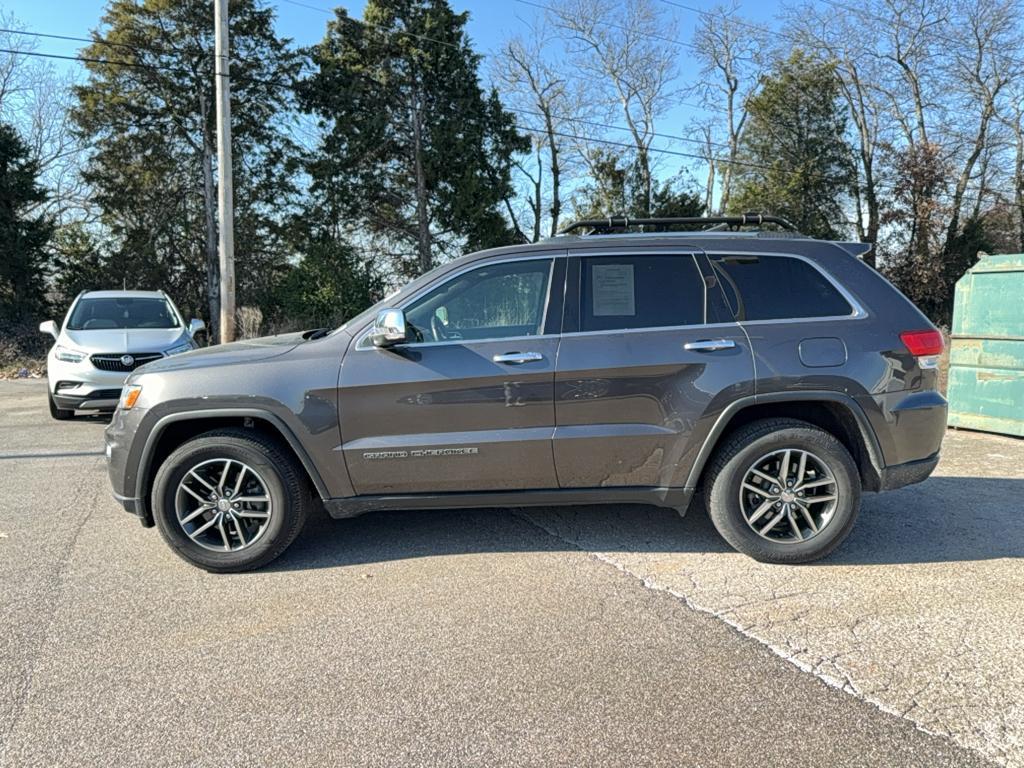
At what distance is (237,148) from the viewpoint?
22.2m

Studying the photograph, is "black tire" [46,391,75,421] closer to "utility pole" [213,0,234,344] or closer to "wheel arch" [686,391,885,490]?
"utility pole" [213,0,234,344]

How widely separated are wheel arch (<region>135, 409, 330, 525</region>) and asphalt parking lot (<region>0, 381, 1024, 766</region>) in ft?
1.65

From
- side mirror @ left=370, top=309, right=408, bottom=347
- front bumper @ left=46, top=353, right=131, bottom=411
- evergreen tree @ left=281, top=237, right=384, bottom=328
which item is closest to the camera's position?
side mirror @ left=370, top=309, right=408, bottom=347

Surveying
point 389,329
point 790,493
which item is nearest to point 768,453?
point 790,493

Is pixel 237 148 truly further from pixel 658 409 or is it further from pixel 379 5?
pixel 658 409

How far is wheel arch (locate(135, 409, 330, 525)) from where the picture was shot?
387 cm

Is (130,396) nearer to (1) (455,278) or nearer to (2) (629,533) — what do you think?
(1) (455,278)

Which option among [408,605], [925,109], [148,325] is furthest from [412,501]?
[925,109]

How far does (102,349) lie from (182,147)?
52.5 ft

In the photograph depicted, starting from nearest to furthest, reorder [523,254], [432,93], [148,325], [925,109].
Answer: [523,254] < [148,325] < [432,93] < [925,109]

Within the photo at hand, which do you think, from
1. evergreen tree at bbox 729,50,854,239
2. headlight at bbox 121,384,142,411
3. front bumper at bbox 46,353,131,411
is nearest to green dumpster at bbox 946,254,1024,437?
headlight at bbox 121,384,142,411

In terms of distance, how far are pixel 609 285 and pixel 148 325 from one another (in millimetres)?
7891

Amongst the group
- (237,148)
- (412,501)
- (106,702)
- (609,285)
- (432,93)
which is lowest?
(106,702)

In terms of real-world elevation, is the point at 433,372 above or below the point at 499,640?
above
